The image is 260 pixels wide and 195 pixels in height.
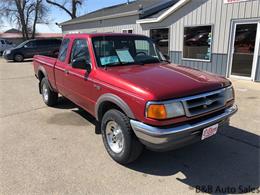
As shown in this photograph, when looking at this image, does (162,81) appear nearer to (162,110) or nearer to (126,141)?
(162,110)

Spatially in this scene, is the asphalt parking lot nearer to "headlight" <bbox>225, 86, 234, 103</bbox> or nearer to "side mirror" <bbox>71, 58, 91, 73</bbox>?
"headlight" <bbox>225, 86, 234, 103</bbox>

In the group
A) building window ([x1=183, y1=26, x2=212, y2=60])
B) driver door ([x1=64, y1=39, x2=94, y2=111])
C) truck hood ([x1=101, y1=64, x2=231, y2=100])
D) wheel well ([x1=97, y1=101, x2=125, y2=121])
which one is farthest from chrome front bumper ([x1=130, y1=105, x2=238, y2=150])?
building window ([x1=183, y1=26, x2=212, y2=60])

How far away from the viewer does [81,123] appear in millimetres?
5059

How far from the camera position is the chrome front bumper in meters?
2.71

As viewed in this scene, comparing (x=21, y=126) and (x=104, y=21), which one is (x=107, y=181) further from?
(x=104, y=21)

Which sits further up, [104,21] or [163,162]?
[104,21]

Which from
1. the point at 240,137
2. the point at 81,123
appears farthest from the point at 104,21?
the point at 240,137

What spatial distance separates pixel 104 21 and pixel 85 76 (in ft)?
48.5

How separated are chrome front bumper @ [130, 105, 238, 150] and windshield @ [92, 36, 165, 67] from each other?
1.37 m

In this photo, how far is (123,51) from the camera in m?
4.16

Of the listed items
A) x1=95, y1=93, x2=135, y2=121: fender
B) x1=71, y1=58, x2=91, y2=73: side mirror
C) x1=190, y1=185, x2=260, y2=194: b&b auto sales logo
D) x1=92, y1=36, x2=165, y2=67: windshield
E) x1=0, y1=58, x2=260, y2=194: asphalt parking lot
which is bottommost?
x1=190, y1=185, x2=260, y2=194: b&b auto sales logo

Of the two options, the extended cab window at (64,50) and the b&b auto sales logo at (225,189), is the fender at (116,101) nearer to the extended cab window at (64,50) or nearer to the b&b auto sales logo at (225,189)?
the b&b auto sales logo at (225,189)

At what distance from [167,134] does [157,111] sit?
0.29 meters

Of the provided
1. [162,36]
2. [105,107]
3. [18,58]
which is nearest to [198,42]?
[162,36]
